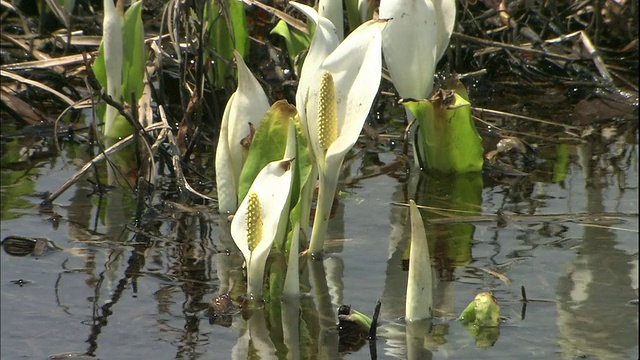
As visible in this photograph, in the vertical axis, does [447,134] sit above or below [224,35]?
below

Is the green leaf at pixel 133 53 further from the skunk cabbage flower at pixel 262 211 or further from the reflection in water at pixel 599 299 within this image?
the reflection in water at pixel 599 299

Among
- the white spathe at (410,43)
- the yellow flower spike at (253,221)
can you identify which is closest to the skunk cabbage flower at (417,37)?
the white spathe at (410,43)

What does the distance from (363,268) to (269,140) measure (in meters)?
0.39

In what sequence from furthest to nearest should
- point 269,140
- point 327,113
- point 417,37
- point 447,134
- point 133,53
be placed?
point 133,53
point 447,134
point 417,37
point 269,140
point 327,113

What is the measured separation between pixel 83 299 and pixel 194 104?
3.53 feet

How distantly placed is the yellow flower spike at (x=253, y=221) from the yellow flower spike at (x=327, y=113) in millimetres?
234

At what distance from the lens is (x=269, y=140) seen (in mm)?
2334

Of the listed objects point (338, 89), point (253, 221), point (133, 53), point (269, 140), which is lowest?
point (253, 221)

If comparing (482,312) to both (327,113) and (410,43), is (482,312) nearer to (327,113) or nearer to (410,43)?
(327,113)

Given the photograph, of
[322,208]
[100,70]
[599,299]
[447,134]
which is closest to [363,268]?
[322,208]

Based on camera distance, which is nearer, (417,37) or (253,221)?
(253,221)

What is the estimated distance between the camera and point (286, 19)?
10.9 ft

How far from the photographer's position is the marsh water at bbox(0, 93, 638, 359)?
2066 mm

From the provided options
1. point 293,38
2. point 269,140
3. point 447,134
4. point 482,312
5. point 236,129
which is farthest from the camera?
point 293,38
